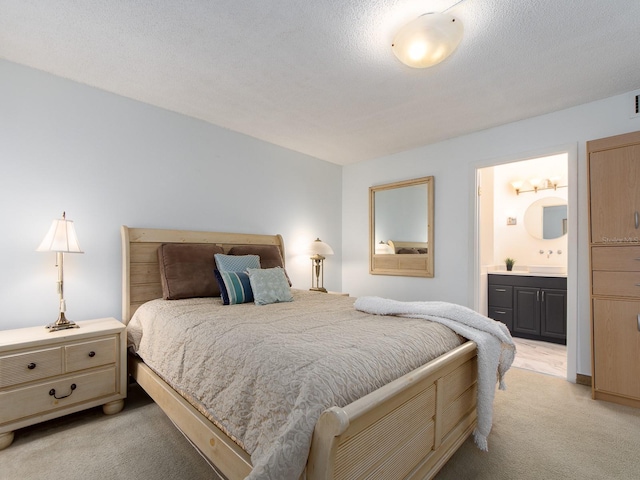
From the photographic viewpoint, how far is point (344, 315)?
2074 millimetres

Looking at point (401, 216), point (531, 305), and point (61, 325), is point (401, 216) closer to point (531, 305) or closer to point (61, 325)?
point (531, 305)

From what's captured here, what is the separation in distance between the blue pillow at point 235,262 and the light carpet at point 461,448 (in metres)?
1.14

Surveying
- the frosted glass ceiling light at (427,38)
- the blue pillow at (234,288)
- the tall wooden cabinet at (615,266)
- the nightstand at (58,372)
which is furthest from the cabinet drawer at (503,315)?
the nightstand at (58,372)

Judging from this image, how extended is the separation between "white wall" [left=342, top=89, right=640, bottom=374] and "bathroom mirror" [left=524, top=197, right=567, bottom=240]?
1.96m

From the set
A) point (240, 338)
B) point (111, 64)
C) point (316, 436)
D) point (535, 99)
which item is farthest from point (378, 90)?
point (316, 436)

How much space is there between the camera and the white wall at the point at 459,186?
278 cm

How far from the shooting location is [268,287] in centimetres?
261

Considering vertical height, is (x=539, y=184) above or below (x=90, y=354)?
above

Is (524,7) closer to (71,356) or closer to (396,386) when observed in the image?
(396,386)

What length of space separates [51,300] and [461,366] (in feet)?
9.26

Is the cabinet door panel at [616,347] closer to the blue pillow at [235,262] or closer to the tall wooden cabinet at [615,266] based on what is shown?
the tall wooden cabinet at [615,266]

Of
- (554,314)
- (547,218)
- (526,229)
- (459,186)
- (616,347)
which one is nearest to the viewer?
(616,347)

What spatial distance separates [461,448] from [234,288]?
1.83 m

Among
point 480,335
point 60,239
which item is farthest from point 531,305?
point 60,239
